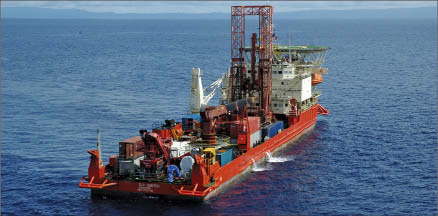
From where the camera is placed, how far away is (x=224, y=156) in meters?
55.5

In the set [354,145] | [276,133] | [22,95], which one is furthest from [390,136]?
[22,95]

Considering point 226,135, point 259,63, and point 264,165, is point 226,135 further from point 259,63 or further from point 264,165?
point 259,63

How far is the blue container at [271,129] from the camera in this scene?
224 feet

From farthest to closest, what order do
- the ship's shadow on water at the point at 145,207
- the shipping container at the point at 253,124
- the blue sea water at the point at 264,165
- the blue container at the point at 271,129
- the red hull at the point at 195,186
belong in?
the blue container at the point at 271,129
the shipping container at the point at 253,124
the blue sea water at the point at 264,165
the red hull at the point at 195,186
the ship's shadow on water at the point at 145,207

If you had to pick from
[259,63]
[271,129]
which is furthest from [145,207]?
[259,63]

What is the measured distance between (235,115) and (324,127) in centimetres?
2119

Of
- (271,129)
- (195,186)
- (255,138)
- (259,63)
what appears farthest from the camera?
(259,63)

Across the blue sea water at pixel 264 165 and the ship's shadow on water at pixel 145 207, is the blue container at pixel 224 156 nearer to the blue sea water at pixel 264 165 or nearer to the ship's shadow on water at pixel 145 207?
the blue sea water at pixel 264 165

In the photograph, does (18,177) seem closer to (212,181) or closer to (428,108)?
(212,181)

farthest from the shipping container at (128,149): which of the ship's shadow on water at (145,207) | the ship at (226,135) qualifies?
the ship's shadow on water at (145,207)

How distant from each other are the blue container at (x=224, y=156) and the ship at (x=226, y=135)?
94mm

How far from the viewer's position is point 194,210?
4831cm

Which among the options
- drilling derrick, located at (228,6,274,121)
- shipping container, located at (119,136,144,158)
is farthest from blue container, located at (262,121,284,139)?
Result: shipping container, located at (119,136,144,158)

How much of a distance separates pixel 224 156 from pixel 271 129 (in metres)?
15.2
